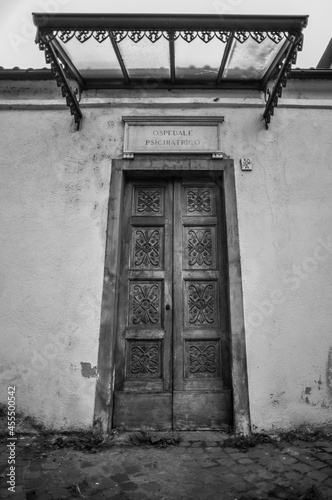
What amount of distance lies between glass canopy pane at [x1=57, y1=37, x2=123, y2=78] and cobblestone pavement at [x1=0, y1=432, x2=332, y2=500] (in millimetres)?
4227

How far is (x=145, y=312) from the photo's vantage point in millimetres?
4289

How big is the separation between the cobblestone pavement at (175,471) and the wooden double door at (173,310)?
403mm

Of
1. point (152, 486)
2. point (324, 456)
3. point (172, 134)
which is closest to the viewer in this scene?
point (152, 486)

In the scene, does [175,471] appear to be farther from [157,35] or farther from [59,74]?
[59,74]

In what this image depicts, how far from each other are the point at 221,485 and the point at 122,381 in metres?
1.67

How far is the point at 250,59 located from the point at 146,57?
1237mm

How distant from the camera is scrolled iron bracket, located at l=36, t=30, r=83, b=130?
3479mm

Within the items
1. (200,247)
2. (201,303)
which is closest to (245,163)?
(200,247)

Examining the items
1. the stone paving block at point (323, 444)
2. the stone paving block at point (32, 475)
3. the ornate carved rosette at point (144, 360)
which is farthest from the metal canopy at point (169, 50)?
the stone paving block at point (32, 475)

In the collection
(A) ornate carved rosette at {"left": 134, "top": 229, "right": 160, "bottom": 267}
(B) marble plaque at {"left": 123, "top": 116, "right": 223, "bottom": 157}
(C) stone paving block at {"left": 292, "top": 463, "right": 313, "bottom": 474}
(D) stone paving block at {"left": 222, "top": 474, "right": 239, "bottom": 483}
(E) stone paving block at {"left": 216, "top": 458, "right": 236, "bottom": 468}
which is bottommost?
(D) stone paving block at {"left": 222, "top": 474, "right": 239, "bottom": 483}

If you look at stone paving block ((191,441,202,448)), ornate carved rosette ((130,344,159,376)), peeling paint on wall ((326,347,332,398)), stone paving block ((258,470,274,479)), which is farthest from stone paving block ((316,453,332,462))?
ornate carved rosette ((130,344,159,376))

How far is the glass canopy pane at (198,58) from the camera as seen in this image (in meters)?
3.99

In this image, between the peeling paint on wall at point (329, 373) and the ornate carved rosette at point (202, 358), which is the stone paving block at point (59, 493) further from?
the peeling paint on wall at point (329, 373)

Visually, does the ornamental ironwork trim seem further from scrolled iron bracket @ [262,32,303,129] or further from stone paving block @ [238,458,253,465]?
stone paving block @ [238,458,253,465]
